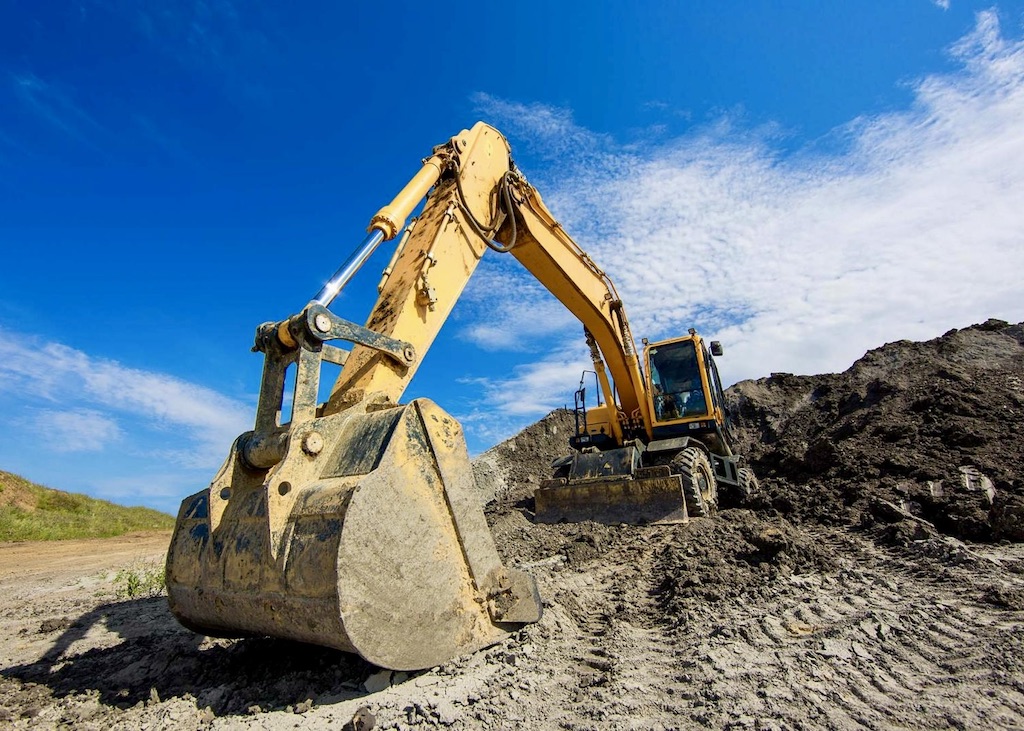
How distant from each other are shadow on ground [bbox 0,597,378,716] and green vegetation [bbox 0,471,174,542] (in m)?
13.4

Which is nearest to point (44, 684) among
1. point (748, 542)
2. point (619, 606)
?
point (619, 606)

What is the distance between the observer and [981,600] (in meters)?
3.72

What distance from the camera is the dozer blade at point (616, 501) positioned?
7.79m

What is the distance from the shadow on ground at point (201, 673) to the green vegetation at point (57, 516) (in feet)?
43.8

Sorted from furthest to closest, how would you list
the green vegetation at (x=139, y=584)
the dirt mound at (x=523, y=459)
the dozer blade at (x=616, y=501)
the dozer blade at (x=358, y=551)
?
1. the dirt mound at (x=523, y=459)
2. the dozer blade at (x=616, y=501)
3. the green vegetation at (x=139, y=584)
4. the dozer blade at (x=358, y=551)

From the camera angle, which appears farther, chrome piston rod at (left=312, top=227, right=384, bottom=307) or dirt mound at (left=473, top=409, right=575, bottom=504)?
dirt mound at (left=473, top=409, right=575, bottom=504)

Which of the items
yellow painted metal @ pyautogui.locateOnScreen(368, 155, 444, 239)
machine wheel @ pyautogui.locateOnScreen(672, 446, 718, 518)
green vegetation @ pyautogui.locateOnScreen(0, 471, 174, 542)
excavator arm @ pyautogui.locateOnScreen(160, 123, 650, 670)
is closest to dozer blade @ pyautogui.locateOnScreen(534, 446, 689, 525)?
machine wheel @ pyautogui.locateOnScreen(672, 446, 718, 518)

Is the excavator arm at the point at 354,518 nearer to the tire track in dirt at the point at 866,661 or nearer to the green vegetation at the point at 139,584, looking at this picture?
the tire track in dirt at the point at 866,661

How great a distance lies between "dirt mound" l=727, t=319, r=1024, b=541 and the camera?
6.74 meters

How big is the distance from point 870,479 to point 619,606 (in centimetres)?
650

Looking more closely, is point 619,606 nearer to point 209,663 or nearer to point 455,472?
point 455,472

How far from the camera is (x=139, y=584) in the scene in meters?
6.52

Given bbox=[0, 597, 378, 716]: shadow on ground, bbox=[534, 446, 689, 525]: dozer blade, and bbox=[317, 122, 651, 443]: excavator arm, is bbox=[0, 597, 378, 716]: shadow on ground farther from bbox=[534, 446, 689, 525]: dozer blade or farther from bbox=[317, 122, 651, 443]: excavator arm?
bbox=[534, 446, 689, 525]: dozer blade

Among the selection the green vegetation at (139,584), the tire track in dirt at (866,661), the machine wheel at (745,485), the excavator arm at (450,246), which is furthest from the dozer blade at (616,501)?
the green vegetation at (139,584)
